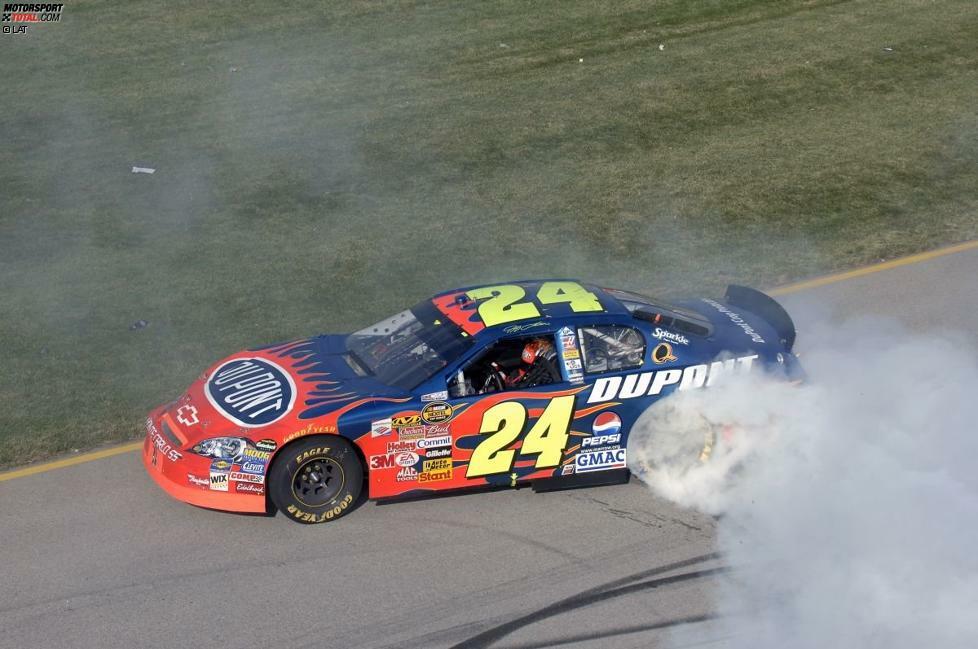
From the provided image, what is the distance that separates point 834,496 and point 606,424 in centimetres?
172

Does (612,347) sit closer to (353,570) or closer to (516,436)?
(516,436)

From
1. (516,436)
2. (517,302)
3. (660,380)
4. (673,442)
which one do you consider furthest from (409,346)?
(673,442)

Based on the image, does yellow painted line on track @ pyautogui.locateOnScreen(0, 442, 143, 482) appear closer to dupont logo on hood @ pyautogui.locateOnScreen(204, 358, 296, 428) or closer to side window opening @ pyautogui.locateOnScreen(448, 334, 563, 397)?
dupont logo on hood @ pyautogui.locateOnScreen(204, 358, 296, 428)

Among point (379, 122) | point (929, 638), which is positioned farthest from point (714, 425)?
point (379, 122)

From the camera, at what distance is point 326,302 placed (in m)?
12.3

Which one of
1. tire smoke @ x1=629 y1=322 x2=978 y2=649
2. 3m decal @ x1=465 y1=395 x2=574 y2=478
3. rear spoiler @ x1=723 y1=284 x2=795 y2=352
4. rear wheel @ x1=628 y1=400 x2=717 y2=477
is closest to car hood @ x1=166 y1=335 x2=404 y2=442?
3m decal @ x1=465 y1=395 x2=574 y2=478

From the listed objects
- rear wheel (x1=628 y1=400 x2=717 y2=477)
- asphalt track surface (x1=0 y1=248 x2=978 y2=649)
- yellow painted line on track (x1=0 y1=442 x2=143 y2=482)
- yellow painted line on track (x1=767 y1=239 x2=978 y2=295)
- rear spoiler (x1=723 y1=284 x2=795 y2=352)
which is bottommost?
asphalt track surface (x1=0 y1=248 x2=978 y2=649)

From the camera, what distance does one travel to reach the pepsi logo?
8352mm

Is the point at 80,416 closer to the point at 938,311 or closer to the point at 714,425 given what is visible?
the point at 714,425

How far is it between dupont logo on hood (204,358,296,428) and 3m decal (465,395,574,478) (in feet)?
4.80

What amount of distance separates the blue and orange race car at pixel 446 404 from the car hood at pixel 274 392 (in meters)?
0.02

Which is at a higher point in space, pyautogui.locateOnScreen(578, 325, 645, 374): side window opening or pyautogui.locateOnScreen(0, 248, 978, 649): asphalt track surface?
pyautogui.locateOnScreen(578, 325, 645, 374): side window opening

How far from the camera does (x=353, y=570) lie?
25.2 feet

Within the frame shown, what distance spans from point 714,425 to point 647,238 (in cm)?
550
